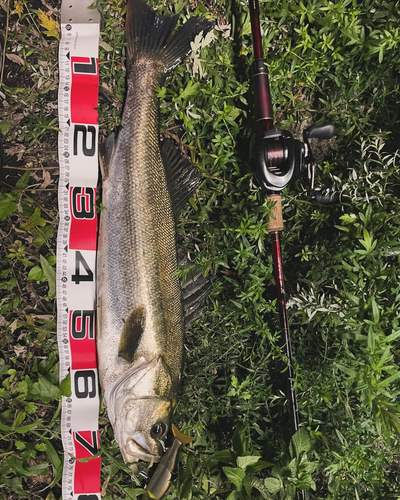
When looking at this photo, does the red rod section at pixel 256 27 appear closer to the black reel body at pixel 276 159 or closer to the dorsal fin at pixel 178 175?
the black reel body at pixel 276 159

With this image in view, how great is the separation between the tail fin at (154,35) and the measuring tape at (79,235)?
232mm

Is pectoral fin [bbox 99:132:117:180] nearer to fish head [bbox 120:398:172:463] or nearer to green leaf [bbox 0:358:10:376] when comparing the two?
green leaf [bbox 0:358:10:376]

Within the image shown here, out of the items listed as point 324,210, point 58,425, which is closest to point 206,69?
point 324,210

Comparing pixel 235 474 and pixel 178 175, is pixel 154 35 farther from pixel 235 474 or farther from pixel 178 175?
pixel 235 474

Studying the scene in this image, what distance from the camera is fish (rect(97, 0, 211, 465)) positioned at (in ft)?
7.80

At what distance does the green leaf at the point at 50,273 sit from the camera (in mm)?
2480

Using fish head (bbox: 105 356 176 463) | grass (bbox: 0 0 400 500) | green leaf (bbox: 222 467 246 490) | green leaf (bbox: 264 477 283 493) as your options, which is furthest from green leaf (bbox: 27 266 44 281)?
green leaf (bbox: 264 477 283 493)

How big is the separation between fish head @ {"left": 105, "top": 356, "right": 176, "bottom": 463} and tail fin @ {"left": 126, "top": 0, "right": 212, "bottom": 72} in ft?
6.41

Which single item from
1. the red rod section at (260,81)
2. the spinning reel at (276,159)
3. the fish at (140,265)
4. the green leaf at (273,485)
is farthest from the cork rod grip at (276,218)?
the green leaf at (273,485)

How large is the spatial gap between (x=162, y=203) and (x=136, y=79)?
2.71ft

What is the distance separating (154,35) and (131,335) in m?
1.93

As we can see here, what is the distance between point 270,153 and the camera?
7.82 feet

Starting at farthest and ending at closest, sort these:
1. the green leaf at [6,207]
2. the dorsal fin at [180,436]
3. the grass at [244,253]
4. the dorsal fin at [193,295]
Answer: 1. the dorsal fin at [193,295]
2. the dorsal fin at [180,436]
3. the grass at [244,253]
4. the green leaf at [6,207]

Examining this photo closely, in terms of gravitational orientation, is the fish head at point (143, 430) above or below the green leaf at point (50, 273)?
below
